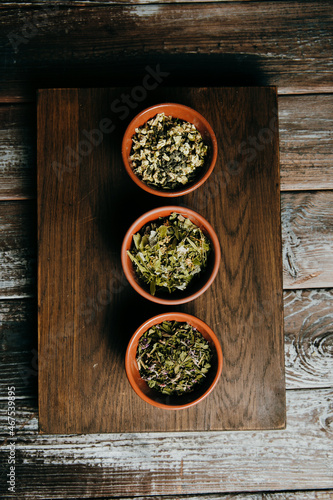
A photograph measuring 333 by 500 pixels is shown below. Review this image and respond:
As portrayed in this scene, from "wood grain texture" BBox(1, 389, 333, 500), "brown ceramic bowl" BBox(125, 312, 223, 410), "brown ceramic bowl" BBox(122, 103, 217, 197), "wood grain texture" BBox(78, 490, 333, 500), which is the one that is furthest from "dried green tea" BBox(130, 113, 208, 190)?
"wood grain texture" BBox(78, 490, 333, 500)

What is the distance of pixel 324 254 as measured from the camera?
→ 1.50 meters

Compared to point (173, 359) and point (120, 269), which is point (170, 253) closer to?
point (120, 269)

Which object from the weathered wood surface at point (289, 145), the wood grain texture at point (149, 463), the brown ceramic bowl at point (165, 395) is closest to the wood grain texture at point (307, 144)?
the weathered wood surface at point (289, 145)

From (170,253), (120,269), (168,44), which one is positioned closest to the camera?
(170,253)

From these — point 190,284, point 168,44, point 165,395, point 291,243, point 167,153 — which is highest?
point 168,44

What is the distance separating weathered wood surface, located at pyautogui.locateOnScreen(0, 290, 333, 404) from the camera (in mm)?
1480

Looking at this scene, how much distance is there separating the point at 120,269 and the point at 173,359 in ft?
1.12

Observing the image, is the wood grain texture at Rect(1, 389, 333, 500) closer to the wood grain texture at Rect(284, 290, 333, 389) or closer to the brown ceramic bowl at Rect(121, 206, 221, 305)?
the wood grain texture at Rect(284, 290, 333, 389)

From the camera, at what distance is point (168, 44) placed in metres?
1.48

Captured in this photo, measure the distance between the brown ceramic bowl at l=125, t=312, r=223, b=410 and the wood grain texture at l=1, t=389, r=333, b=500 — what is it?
A: 0.47m

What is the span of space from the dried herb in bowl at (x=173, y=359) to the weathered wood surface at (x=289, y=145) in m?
0.78

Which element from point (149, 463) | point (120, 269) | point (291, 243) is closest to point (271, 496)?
point (149, 463)

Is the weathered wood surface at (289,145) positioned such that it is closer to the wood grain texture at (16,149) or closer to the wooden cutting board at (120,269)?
the wood grain texture at (16,149)

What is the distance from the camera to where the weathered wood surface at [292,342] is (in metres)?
1.48
